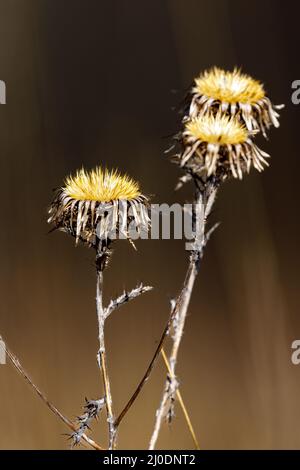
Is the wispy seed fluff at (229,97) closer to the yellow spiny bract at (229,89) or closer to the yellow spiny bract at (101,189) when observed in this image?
the yellow spiny bract at (229,89)

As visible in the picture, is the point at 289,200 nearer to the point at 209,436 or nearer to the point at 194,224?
the point at 209,436

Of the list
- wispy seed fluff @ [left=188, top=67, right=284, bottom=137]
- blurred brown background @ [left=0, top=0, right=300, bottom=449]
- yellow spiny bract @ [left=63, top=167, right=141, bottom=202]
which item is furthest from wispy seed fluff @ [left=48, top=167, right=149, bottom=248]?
blurred brown background @ [left=0, top=0, right=300, bottom=449]

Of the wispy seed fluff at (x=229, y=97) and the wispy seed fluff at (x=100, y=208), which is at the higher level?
the wispy seed fluff at (x=229, y=97)

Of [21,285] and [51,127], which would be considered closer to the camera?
[21,285]

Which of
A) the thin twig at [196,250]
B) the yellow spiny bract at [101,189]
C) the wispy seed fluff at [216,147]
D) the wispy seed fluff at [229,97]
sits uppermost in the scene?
the wispy seed fluff at [229,97]

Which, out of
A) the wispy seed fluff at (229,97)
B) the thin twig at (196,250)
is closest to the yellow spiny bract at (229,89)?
the wispy seed fluff at (229,97)

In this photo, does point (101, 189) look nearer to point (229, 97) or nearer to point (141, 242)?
point (229, 97)

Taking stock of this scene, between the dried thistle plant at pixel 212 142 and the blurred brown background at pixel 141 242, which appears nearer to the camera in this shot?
the dried thistle plant at pixel 212 142

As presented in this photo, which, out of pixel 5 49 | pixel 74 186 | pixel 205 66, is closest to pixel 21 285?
pixel 5 49
